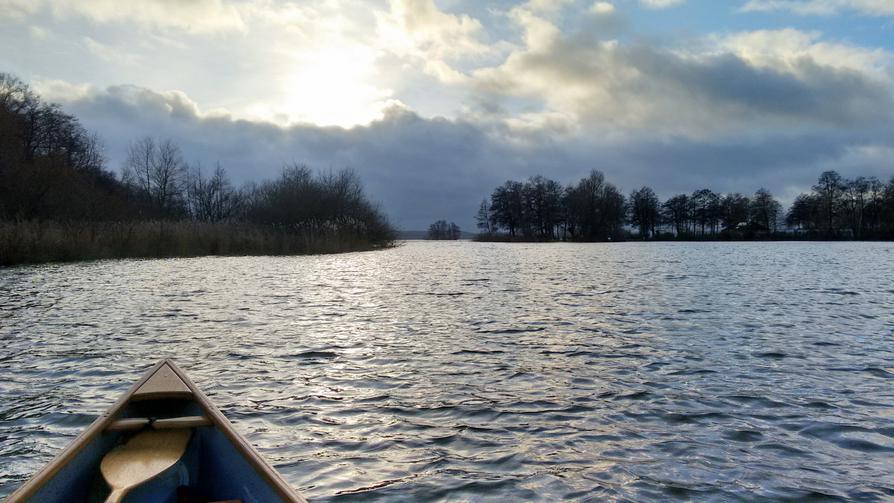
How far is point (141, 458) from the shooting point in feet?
12.0

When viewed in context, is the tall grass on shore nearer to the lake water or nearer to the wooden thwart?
the lake water

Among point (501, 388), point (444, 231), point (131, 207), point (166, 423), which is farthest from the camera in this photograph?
point (444, 231)

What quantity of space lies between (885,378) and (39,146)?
70.8 m

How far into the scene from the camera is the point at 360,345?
1012 cm

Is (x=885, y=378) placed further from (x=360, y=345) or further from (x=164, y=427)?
(x=164, y=427)

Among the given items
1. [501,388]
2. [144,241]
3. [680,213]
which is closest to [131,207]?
[144,241]

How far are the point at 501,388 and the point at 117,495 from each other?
5.03m

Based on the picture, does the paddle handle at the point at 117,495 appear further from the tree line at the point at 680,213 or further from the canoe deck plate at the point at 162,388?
the tree line at the point at 680,213

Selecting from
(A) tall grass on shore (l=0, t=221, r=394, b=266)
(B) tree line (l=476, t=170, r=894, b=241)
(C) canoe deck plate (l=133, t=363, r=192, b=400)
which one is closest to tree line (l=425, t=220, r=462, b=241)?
(B) tree line (l=476, t=170, r=894, b=241)

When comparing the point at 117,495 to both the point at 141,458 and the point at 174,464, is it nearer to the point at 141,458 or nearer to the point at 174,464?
the point at 174,464

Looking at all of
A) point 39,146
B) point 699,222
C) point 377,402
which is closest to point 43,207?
point 39,146

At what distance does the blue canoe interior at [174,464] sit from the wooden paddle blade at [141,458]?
54 mm

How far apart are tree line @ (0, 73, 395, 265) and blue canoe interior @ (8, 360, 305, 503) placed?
29.7 metres

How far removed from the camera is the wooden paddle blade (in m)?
3.27
